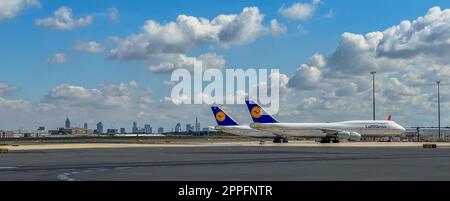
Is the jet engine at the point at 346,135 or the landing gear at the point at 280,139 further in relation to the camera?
the landing gear at the point at 280,139

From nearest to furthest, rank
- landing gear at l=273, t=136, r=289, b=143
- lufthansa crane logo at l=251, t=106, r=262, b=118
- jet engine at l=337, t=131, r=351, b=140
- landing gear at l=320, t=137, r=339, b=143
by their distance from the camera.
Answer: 1. jet engine at l=337, t=131, r=351, b=140
2. landing gear at l=320, t=137, r=339, b=143
3. landing gear at l=273, t=136, r=289, b=143
4. lufthansa crane logo at l=251, t=106, r=262, b=118

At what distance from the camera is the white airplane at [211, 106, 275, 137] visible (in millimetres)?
139625

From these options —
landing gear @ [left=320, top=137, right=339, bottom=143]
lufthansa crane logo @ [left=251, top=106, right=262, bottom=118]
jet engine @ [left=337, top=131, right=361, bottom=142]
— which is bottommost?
landing gear @ [left=320, top=137, right=339, bottom=143]

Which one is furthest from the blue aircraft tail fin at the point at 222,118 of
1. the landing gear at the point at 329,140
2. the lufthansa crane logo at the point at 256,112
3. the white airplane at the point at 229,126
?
the landing gear at the point at 329,140

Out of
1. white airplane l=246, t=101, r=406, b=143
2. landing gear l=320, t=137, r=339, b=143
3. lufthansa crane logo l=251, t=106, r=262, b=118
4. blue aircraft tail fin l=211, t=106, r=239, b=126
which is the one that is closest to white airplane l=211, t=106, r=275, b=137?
blue aircraft tail fin l=211, t=106, r=239, b=126

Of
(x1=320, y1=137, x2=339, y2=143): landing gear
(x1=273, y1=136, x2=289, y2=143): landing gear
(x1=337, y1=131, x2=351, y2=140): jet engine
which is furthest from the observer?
(x1=273, y1=136, x2=289, y2=143): landing gear

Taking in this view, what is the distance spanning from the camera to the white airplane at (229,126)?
13962 centimetres

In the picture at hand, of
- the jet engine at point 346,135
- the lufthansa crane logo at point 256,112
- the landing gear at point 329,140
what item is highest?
the lufthansa crane logo at point 256,112

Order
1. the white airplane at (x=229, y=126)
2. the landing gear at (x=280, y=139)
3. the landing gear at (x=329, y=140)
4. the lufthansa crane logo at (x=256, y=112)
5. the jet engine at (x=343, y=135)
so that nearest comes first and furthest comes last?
the jet engine at (x=343, y=135) → the landing gear at (x=329, y=140) → the landing gear at (x=280, y=139) → the lufthansa crane logo at (x=256, y=112) → the white airplane at (x=229, y=126)

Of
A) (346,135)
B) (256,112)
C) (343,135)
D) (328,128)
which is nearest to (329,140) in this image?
(343,135)

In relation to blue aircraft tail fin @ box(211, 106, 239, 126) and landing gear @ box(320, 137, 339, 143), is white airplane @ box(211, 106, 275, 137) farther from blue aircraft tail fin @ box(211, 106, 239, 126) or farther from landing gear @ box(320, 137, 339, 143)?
landing gear @ box(320, 137, 339, 143)

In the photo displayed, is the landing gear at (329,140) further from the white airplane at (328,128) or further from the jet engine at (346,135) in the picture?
the white airplane at (328,128)
